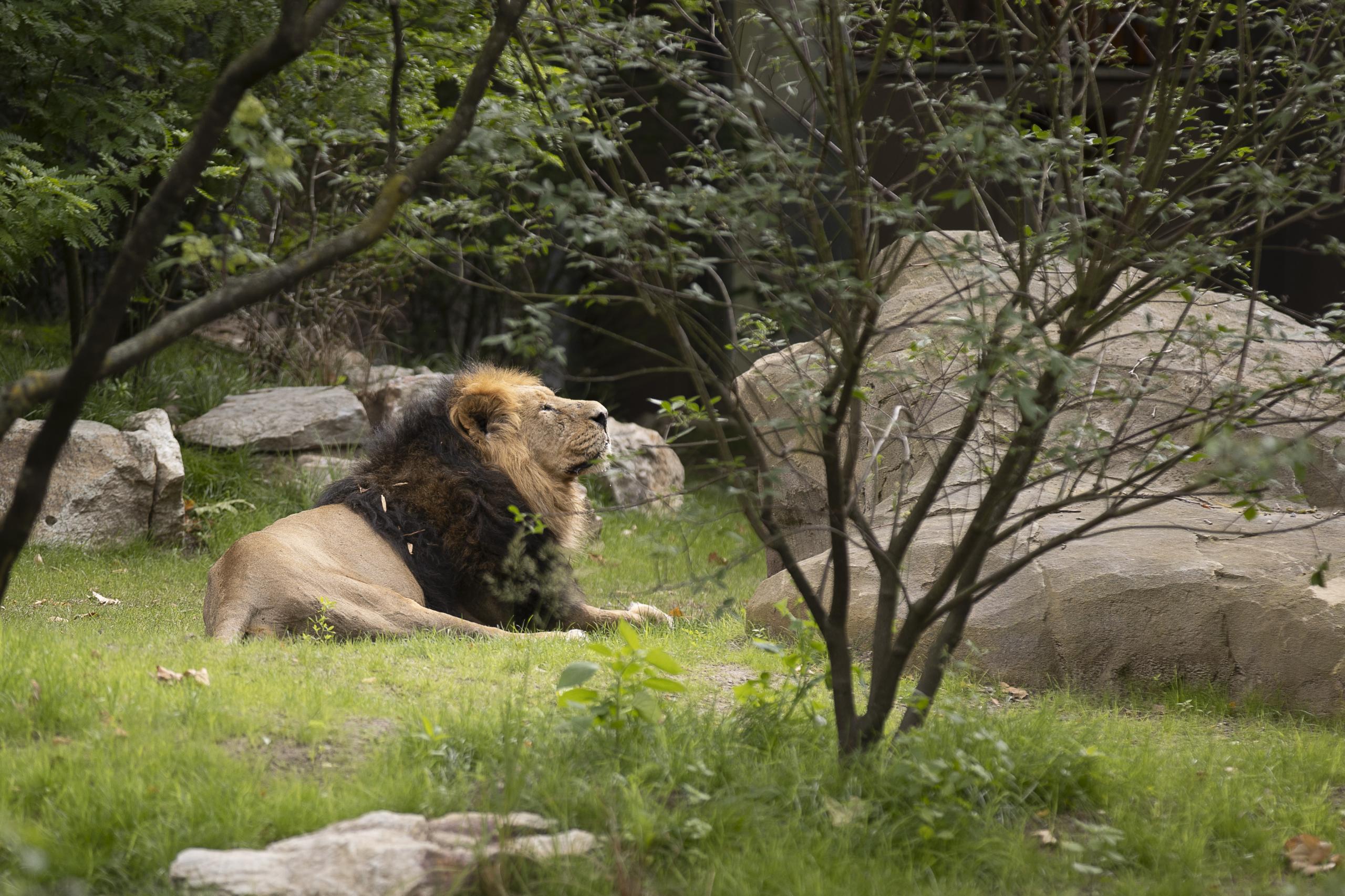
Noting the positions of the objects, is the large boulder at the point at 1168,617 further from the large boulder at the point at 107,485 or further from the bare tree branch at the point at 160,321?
the large boulder at the point at 107,485

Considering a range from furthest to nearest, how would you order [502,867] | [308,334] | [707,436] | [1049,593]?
[707,436] < [308,334] < [1049,593] < [502,867]

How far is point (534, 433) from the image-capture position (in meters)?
6.45

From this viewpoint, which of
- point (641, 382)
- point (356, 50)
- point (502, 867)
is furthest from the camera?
point (641, 382)

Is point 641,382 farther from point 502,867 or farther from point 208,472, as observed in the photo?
point 502,867

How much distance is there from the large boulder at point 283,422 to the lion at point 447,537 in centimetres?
370

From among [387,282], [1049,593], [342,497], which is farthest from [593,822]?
[387,282]

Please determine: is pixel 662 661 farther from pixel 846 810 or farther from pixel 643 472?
pixel 643 472

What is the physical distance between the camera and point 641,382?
50.7ft

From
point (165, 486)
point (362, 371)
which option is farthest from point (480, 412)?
point (362, 371)

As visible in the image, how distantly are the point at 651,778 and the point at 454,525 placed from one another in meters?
2.91

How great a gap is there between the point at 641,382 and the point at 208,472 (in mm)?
7009

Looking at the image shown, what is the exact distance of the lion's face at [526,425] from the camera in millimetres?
6305

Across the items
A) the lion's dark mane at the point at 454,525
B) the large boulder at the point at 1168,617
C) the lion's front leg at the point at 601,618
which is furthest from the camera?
the lion's front leg at the point at 601,618

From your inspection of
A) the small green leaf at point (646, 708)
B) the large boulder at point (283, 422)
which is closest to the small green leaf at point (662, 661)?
the small green leaf at point (646, 708)
